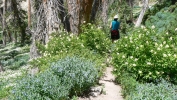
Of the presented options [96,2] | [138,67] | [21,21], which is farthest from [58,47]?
[21,21]

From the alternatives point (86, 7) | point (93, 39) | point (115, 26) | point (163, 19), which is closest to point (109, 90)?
point (93, 39)

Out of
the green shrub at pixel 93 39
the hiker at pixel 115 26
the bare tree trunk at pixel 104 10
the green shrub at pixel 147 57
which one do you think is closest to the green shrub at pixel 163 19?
the hiker at pixel 115 26

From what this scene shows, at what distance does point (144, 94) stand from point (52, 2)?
17.2ft

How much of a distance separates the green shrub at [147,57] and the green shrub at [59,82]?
3.45 ft

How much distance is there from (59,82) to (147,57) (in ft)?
8.77

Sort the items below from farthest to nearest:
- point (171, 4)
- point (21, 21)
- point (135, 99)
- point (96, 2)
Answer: point (21, 21) → point (171, 4) → point (96, 2) → point (135, 99)

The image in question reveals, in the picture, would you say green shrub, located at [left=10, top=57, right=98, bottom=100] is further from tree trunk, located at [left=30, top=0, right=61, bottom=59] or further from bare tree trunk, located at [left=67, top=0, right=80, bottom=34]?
bare tree trunk, located at [left=67, top=0, right=80, bottom=34]

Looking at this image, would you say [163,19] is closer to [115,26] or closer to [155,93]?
[115,26]

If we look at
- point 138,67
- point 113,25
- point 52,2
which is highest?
point 52,2

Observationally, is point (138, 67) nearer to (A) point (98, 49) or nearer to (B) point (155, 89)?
(B) point (155, 89)

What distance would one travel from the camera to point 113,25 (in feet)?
39.2

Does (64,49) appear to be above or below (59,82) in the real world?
above

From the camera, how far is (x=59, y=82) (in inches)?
252

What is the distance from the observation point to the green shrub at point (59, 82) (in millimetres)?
5956
